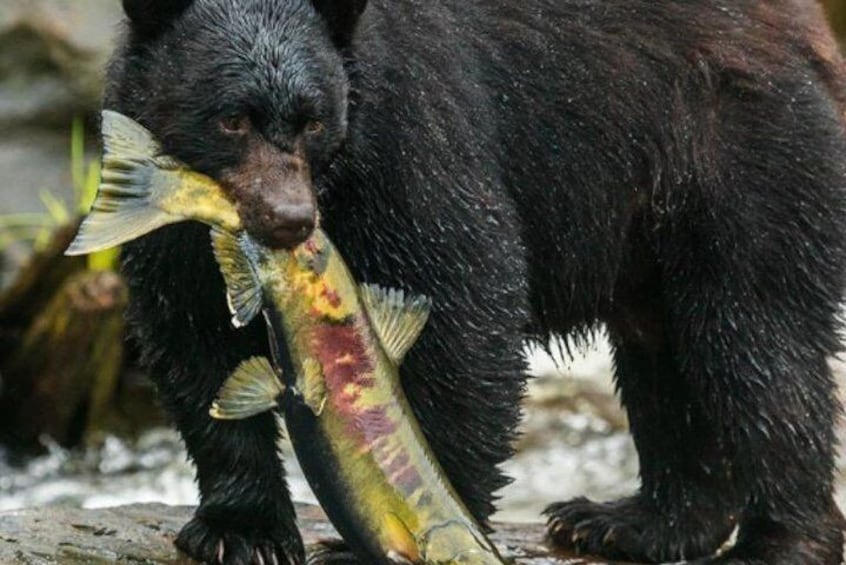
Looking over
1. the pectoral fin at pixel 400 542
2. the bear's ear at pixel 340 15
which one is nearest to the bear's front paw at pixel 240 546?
the pectoral fin at pixel 400 542

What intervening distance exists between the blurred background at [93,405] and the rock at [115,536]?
9.62 feet

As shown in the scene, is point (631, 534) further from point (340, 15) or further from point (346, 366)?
point (340, 15)

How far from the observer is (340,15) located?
18.5ft

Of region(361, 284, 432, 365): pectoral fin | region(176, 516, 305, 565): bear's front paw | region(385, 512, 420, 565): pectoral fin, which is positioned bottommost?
region(176, 516, 305, 565): bear's front paw

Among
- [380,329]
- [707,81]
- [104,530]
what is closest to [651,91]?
[707,81]

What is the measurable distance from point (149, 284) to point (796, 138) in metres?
2.41

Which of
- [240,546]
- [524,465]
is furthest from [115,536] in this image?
[524,465]

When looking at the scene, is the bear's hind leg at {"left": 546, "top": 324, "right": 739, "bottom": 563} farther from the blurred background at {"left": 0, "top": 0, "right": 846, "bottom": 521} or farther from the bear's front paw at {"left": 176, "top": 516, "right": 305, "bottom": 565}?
the blurred background at {"left": 0, "top": 0, "right": 846, "bottom": 521}

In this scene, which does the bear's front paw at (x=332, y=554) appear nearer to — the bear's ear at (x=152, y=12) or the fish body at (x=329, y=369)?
the fish body at (x=329, y=369)

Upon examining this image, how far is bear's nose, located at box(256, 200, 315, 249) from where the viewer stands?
5.02m

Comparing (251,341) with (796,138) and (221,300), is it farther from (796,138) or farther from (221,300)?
(796,138)

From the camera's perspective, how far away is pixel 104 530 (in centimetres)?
→ 659

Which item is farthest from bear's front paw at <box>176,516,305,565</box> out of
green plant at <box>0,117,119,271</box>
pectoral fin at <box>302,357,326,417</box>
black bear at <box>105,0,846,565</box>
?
green plant at <box>0,117,119,271</box>

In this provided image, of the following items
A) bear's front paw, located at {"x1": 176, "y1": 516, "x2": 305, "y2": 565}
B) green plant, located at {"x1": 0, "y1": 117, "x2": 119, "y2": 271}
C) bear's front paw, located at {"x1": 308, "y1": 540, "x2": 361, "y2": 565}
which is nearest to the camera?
bear's front paw, located at {"x1": 308, "y1": 540, "x2": 361, "y2": 565}
